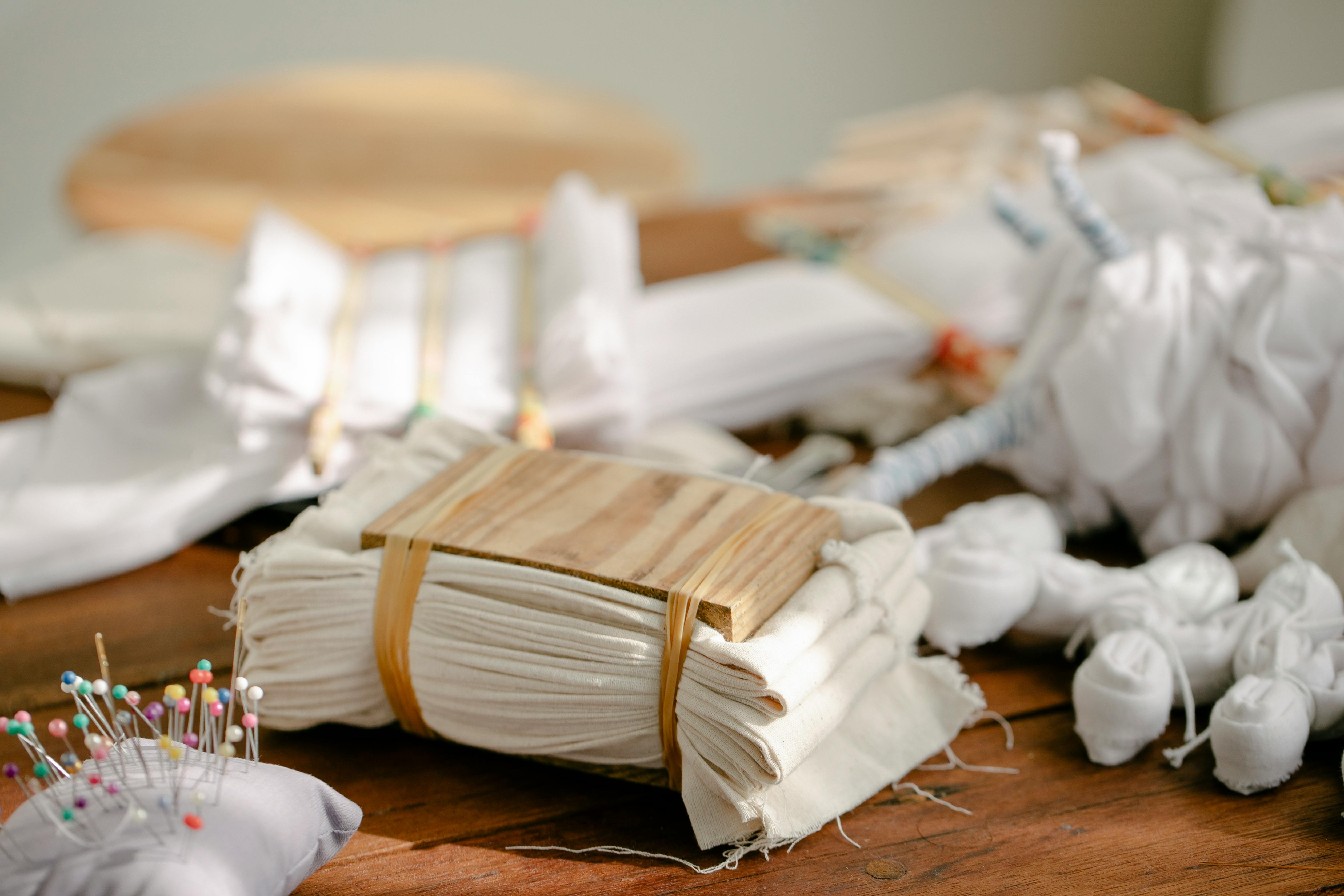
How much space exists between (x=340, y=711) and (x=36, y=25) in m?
2.89

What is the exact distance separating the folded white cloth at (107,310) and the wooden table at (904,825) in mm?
553

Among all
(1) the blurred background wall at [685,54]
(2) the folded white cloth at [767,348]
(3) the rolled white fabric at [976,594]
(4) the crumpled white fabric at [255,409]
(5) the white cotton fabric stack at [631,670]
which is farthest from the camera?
(1) the blurred background wall at [685,54]

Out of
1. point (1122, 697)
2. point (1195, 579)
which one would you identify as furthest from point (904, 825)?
point (1195, 579)

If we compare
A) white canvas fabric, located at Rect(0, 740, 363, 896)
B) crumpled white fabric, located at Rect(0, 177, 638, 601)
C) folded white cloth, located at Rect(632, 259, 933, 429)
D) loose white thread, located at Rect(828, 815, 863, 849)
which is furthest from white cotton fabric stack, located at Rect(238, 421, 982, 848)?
folded white cloth, located at Rect(632, 259, 933, 429)

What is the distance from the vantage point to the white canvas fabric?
0.52 metres

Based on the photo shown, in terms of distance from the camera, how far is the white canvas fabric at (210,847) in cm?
52

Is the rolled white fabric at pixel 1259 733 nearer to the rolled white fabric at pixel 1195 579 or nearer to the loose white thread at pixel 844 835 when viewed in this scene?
the rolled white fabric at pixel 1195 579

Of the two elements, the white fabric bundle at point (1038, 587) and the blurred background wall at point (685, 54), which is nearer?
the white fabric bundle at point (1038, 587)

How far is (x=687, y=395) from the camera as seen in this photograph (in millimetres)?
1184

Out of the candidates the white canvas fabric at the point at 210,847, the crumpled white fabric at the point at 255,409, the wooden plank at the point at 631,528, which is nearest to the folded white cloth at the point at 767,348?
the crumpled white fabric at the point at 255,409

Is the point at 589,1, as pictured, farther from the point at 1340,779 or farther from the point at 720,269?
the point at 1340,779

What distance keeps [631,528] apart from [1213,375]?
19.8 inches

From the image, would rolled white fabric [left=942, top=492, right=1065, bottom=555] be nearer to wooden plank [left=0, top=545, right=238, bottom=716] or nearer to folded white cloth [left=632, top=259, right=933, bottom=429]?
folded white cloth [left=632, top=259, right=933, bottom=429]

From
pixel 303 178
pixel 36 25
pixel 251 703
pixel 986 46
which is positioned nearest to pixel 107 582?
pixel 251 703
